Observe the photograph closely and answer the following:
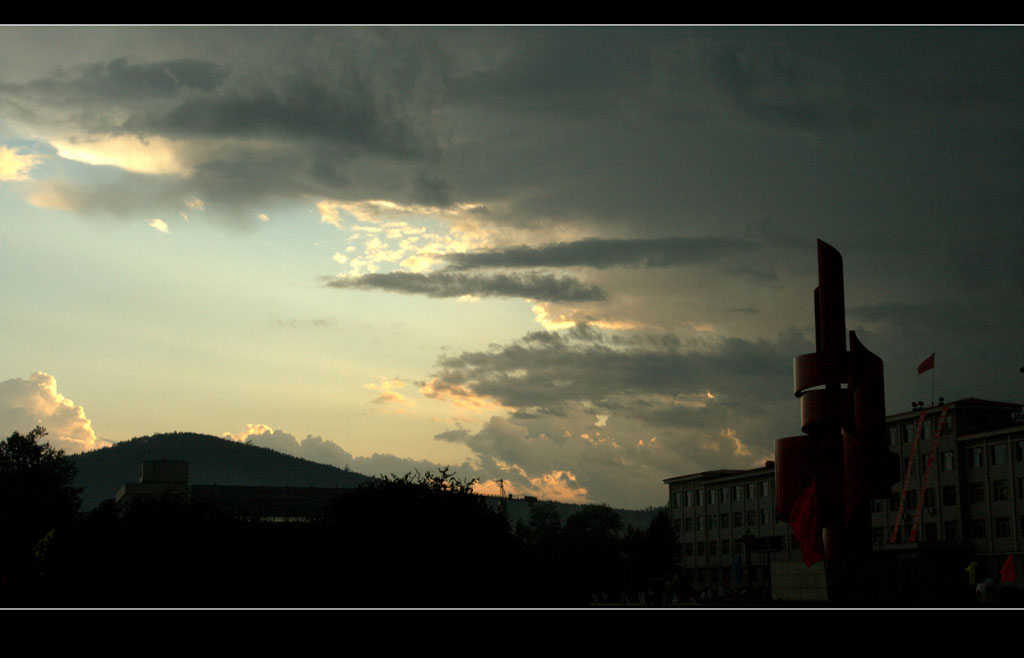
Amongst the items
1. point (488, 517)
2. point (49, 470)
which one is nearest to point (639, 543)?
point (49, 470)

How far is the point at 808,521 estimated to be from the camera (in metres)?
32.3

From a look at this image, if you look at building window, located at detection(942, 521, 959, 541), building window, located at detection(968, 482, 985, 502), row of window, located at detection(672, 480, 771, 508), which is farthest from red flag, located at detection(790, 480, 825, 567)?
row of window, located at detection(672, 480, 771, 508)

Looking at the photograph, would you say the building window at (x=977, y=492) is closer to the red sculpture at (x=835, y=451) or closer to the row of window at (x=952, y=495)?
the row of window at (x=952, y=495)

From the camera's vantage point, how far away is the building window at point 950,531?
271 ft

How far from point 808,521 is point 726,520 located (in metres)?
85.8

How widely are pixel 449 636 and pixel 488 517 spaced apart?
18381mm

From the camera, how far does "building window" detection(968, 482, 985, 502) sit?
80.4 m

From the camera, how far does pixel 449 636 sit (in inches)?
273

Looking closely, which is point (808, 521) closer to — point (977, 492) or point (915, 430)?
point (977, 492)

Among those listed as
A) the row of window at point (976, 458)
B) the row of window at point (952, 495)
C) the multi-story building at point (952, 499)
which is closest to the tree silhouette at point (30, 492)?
the multi-story building at point (952, 499)

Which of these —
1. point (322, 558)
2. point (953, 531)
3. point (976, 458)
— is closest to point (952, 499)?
point (953, 531)

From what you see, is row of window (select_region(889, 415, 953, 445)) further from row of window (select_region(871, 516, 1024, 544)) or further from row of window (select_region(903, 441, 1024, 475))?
row of window (select_region(871, 516, 1024, 544))

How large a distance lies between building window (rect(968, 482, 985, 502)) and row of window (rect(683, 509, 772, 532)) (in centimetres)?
2821
